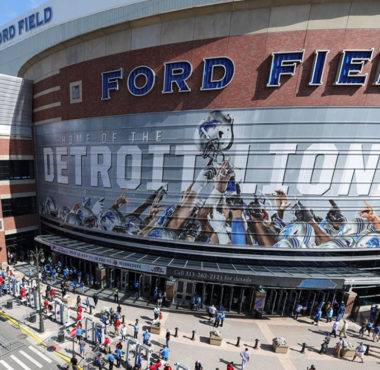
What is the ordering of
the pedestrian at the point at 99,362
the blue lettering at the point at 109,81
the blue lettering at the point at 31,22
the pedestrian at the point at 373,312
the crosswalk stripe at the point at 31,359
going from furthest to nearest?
the blue lettering at the point at 31,22
the blue lettering at the point at 109,81
the pedestrian at the point at 373,312
the crosswalk stripe at the point at 31,359
the pedestrian at the point at 99,362

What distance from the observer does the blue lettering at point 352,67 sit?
16359 mm

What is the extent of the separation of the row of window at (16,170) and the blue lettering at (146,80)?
19.2 meters

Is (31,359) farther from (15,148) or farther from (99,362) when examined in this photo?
(15,148)


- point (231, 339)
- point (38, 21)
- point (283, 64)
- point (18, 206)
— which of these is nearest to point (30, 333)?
point (231, 339)

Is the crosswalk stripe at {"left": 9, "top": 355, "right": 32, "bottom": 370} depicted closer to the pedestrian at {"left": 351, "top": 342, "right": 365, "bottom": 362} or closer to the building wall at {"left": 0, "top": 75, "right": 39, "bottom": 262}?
the building wall at {"left": 0, "top": 75, "right": 39, "bottom": 262}

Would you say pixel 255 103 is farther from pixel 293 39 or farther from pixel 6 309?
pixel 6 309

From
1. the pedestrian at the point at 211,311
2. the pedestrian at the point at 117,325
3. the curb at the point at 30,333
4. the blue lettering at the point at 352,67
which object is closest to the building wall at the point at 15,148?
the curb at the point at 30,333

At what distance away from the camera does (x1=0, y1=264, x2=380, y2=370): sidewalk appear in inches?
567

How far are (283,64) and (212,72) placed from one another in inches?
226

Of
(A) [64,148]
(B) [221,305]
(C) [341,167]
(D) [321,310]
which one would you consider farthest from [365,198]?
(A) [64,148]

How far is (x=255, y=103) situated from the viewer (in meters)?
17.7

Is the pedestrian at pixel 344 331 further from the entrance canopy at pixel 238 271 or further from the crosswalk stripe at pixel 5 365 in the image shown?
the crosswalk stripe at pixel 5 365

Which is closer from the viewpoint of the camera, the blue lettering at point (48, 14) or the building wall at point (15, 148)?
the building wall at point (15, 148)

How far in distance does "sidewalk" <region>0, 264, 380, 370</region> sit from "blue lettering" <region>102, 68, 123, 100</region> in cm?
2008
